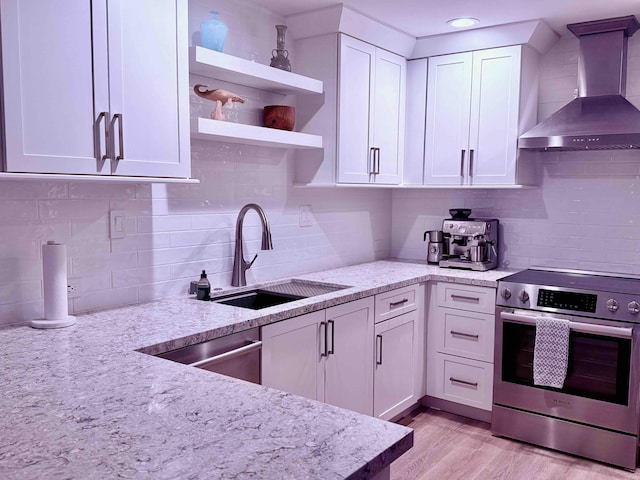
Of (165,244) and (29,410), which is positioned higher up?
(165,244)

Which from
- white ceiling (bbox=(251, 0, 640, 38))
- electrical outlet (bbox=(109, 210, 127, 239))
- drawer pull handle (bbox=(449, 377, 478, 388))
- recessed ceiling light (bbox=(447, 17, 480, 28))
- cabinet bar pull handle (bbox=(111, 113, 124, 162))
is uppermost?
recessed ceiling light (bbox=(447, 17, 480, 28))

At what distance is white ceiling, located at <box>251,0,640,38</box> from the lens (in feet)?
9.81

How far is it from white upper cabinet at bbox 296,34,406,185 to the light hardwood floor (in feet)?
5.32

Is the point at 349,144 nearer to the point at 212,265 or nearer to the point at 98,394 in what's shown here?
the point at 212,265

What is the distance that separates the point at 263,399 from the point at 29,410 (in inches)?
21.5

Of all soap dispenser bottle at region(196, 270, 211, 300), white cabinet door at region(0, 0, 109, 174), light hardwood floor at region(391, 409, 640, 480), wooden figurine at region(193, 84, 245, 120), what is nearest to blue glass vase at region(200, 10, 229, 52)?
wooden figurine at region(193, 84, 245, 120)

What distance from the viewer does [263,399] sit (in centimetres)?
136

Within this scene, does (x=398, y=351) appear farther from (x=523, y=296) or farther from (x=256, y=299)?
(x=256, y=299)

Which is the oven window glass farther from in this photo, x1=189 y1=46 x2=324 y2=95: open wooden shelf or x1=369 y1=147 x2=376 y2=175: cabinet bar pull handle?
x1=189 y1=46 x2=324 y2=95: open wooden shelf

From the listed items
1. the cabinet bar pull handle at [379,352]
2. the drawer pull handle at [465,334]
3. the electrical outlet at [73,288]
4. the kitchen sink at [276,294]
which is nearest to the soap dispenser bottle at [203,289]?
the kitchen sink at [276,294]

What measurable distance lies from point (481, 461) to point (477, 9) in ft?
8.25

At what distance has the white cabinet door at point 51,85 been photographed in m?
1.71

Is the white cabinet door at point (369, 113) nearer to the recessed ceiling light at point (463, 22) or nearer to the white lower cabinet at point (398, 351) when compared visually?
the recessed ceiling light at point (463, 22)

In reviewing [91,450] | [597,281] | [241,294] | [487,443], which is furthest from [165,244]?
[597,281]
